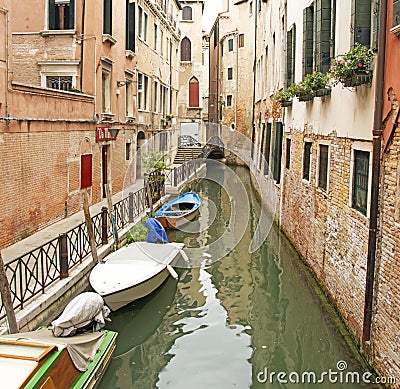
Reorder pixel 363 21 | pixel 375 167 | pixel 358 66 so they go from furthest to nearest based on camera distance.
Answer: pixel 363 21 < pixel 358 66 < pixel 375 167

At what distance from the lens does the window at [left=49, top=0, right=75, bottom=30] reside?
1207 cm

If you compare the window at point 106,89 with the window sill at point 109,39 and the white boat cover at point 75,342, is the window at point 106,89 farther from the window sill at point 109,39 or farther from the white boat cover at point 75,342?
the white boat cover at point 75,342

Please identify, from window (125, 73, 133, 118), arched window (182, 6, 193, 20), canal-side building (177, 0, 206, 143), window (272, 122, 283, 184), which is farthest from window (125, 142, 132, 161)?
arched window (182, 6, 193, 20)

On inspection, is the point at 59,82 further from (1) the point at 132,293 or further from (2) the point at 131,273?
(1) the point at 132,293

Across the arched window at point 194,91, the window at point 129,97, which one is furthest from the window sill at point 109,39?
the arched window at point 194,91

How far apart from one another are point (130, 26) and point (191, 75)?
1974 centimetres

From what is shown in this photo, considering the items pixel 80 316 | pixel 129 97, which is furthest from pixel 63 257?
pixel 129 97

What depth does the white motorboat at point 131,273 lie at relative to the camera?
7.45m

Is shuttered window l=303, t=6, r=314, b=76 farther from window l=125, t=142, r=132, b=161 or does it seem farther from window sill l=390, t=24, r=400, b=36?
window l=125, t=142, r=132, b=161

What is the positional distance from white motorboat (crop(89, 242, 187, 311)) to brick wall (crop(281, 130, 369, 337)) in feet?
8.07

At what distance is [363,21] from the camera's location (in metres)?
6.02

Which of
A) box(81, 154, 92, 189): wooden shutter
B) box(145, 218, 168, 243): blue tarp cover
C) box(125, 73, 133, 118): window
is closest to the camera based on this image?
box(145, 218, 168, 243): blue tarp cover

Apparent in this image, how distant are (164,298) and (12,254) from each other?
2.51 metres

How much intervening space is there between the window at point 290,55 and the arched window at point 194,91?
958 inches
